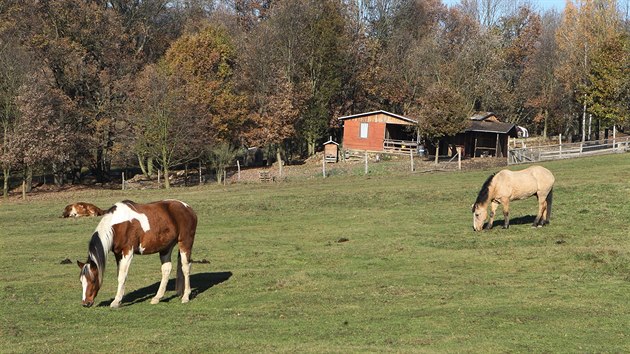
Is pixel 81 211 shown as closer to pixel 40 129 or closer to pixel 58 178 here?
pixel 40 129

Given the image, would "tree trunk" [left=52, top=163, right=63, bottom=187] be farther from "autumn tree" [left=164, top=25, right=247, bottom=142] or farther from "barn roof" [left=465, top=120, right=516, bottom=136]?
"barn roof" [left=465, top=120, right=516, bottom=136]

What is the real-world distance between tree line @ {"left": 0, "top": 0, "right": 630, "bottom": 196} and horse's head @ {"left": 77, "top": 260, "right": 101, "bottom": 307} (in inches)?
1486

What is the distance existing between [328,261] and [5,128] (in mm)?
37098

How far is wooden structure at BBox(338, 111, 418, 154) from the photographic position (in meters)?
68.8

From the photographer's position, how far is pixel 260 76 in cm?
7000

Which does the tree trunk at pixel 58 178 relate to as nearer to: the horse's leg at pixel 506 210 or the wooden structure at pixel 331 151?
the wooden structure at pixel 331 151

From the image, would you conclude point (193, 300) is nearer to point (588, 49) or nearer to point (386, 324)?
point (386, 324)

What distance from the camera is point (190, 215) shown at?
15453 millimetres

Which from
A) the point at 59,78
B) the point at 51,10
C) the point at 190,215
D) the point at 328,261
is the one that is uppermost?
the point at 51,10

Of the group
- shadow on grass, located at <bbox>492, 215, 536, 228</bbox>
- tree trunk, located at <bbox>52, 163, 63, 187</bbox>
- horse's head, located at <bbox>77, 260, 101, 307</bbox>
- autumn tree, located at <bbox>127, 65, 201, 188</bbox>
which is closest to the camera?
horse's head, located at <bbox>77, 260, 101, 307</bbox>

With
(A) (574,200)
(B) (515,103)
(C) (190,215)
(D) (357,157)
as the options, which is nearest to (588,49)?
(B) (515,103)

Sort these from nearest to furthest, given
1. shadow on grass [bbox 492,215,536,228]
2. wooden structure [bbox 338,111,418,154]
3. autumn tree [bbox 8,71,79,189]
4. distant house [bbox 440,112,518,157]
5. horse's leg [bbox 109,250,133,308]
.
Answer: horse's leg [bbox 109,250,133,308] < shadow on grass [bbox 492,215,536,228] < autumn tree [bbox 8,71,79,189] < distant house [bbox 440,112,518,157] < wooden structure [bbox 338,111,418,154]

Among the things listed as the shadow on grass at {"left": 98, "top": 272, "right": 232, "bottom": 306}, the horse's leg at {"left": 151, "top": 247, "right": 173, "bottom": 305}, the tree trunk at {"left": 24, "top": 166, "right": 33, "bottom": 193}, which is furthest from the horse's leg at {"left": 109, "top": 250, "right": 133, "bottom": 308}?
the tree trunk at {"left": 24, "top": 166, "right": 33, "bottom": 193}

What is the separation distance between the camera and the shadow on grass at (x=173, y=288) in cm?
1510
